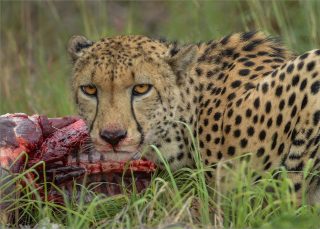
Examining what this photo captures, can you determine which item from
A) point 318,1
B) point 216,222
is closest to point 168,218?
point 216,222

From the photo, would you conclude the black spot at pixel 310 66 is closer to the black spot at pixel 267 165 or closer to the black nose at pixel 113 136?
the black spot at pixel 267 165

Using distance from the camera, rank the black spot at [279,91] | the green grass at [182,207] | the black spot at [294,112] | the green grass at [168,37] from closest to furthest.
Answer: the green grass at [182,207] < the green grass at [168,37] < the black spot at [294,112] < the black spot at [279,91]

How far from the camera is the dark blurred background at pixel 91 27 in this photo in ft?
23.4

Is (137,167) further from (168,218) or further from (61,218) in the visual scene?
(168,218)

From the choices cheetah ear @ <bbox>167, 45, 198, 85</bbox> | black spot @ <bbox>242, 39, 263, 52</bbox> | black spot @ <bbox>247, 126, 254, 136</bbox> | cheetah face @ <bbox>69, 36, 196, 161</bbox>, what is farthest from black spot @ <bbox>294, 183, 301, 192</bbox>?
black spot @ <bbox>242, 39, 263, 52</bbox>

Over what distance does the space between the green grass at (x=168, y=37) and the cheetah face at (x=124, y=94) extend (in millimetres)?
240

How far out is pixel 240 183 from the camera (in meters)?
4.07

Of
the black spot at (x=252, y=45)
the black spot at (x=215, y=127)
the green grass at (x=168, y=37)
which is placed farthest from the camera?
the black spot at (x=252, y=45)

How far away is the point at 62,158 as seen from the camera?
4973 millimetres

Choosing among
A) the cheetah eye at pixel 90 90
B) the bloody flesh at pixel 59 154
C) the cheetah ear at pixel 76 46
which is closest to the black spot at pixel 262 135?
the bloody flesh at pixel 59 154

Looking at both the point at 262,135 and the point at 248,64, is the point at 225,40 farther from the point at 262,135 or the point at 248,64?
the point at 262,135

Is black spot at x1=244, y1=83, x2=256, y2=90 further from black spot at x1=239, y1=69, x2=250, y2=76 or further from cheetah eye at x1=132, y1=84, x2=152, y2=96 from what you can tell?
cheetah eye at x1=132, y1=84, x2=152, y2=96

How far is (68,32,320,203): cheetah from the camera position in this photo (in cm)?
466

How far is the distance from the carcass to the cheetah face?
11 cm
